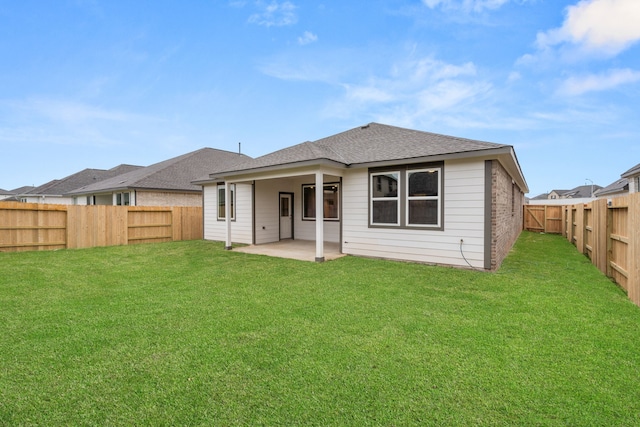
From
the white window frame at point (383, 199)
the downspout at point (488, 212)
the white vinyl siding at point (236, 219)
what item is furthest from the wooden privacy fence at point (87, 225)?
the downspout at point (488, 212)

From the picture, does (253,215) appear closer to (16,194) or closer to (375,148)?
(375,148)

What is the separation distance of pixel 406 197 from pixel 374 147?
7.44ft

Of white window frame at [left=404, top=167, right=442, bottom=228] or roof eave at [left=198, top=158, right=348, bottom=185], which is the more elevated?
roof eave at [left=198, top=158, right=348, bottom=185]

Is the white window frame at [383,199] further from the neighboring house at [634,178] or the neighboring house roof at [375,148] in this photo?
the neighboring house at [634,178]

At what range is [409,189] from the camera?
7.91 m

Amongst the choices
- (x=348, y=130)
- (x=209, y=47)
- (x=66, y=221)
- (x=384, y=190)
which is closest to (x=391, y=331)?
(x=384, y=190)

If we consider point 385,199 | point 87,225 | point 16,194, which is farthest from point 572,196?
point 16,194

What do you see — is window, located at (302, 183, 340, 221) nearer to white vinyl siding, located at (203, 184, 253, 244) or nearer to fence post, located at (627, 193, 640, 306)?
white vinyl siding, located at (203, 184, 253, 244)

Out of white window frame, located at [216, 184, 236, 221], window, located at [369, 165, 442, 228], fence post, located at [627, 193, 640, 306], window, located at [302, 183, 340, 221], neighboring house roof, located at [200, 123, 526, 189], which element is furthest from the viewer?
white window frame, located at [216, 184, 236, 221]

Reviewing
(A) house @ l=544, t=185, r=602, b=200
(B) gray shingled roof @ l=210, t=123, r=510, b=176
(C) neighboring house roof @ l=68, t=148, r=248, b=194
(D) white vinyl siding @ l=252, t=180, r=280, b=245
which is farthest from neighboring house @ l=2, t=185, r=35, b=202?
(A) house @ l=544, t=185, r=602, b=200

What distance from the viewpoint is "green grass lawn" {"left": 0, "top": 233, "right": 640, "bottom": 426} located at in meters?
2.18

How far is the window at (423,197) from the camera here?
24.8 ft

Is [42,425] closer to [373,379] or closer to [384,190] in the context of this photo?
[373,379]

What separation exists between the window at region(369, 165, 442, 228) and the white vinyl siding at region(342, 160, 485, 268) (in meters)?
0.17
